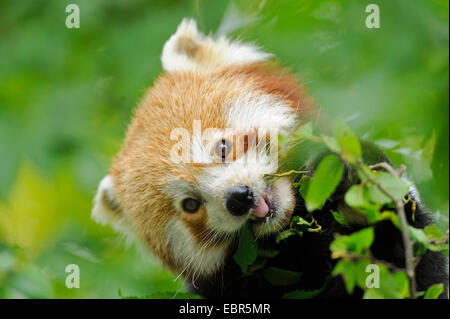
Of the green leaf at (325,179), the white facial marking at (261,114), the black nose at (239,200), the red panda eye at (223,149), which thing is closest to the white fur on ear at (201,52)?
the white facial marking at (261,114)

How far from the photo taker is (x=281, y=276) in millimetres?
2113

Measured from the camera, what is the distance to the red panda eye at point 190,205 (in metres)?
2.18

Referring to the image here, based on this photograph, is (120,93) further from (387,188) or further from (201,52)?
(387,188)

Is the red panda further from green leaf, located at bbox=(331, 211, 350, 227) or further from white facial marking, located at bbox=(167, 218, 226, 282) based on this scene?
green leaf, located at bbox=(331, 211, 350, 227)

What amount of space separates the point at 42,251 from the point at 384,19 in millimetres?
2741

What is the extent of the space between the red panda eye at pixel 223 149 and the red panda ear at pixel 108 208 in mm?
864

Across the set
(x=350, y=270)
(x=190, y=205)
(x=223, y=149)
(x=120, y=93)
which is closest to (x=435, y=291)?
(x=350, y=270)

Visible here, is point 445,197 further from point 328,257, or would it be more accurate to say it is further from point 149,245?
point 149,245

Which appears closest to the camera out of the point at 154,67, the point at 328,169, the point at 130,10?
the point at 328,169

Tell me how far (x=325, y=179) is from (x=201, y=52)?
5.32 feet

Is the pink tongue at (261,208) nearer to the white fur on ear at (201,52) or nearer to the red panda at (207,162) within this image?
the red panda at (207,162)

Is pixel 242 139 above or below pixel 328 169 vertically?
above

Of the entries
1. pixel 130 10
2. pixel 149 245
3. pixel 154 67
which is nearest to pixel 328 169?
pixel 149 245

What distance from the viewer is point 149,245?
98.6 inches
